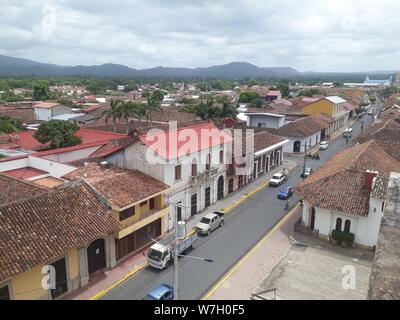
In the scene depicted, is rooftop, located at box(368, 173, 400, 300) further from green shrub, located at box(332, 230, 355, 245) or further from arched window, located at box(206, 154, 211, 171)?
arched window, located at box(206, 154, 211, 171)

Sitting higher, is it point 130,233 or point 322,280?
point 130,233

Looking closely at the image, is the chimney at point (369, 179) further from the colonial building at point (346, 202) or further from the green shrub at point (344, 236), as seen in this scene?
the green shrub at point (344, 236)

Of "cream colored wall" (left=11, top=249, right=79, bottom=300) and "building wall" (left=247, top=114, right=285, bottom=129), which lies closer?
"cream colored wall" (left=11, top=249, right=79, bottom=300)

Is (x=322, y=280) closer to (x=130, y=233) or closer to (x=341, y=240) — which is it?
(x=341, y=240)

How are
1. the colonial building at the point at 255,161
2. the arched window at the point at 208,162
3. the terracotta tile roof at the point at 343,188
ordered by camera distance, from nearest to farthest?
the terracotta tile roof at the point at 343,188 < the arched window at the point at 208,162 < the colonial building at the point at 255,161

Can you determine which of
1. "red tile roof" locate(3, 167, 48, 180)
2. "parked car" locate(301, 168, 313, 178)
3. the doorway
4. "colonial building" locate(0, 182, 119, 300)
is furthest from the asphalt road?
"red tile roof" locate(3, 167, 48, 180)

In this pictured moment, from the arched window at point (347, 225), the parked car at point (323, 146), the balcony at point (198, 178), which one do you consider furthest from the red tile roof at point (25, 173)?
the parked car at point (323, 146)
